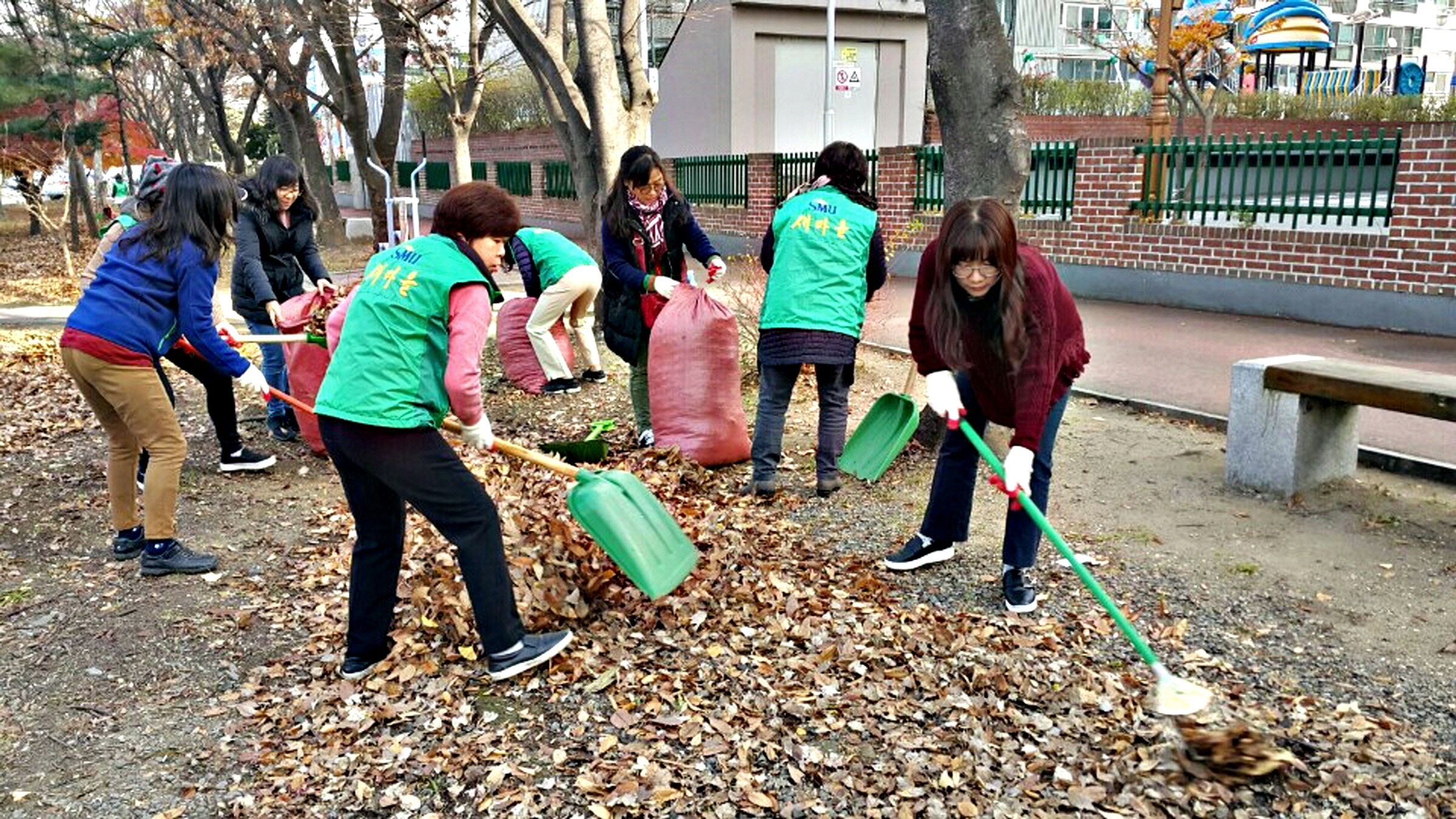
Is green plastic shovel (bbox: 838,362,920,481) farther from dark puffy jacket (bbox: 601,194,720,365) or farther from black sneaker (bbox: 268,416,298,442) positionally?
black sneaker (bbox: 268,416,298,442)

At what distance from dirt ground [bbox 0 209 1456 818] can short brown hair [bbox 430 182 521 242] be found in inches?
51.8

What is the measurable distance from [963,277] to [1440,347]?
6.27 m

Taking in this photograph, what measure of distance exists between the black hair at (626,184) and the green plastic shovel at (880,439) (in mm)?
1494

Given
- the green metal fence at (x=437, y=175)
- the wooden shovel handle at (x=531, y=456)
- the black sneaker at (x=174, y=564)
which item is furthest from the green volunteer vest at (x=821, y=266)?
the green metal fence at (x=437, y=175)

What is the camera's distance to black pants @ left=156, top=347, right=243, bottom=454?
5.49 metres

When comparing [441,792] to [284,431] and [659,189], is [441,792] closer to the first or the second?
[659,189]

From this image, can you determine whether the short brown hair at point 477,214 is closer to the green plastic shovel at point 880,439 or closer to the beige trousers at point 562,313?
the green plastic shovel at point 880,439

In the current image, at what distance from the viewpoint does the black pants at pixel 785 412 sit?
4.90 m

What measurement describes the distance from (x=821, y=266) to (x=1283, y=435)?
213 centimetres

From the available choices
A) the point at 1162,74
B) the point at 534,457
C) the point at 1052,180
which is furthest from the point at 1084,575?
the point at 1162,74

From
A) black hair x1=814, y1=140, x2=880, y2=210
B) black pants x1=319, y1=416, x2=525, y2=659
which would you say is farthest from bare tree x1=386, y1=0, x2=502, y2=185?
black pants x1=319, y1=416, x2=525, y2=659

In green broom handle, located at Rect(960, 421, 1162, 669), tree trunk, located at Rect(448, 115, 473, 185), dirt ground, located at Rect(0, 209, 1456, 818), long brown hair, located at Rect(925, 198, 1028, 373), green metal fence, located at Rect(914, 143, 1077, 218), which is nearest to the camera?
dirt ground, located at Rect(0, 209, 1456, 818)

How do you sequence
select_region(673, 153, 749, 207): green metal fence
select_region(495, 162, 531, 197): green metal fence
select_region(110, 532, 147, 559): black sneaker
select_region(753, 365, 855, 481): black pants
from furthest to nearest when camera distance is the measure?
1. select_region(495, 162, 531, 197): green metal fence
2. select_region(673, 153, 749, 207): green metal fence
3. select_region(753, 365, 855, 481): black pants
4. select_region(110, 532, 147, 559): black sneaker

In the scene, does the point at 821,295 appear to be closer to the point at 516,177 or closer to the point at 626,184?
the point at 626,184
